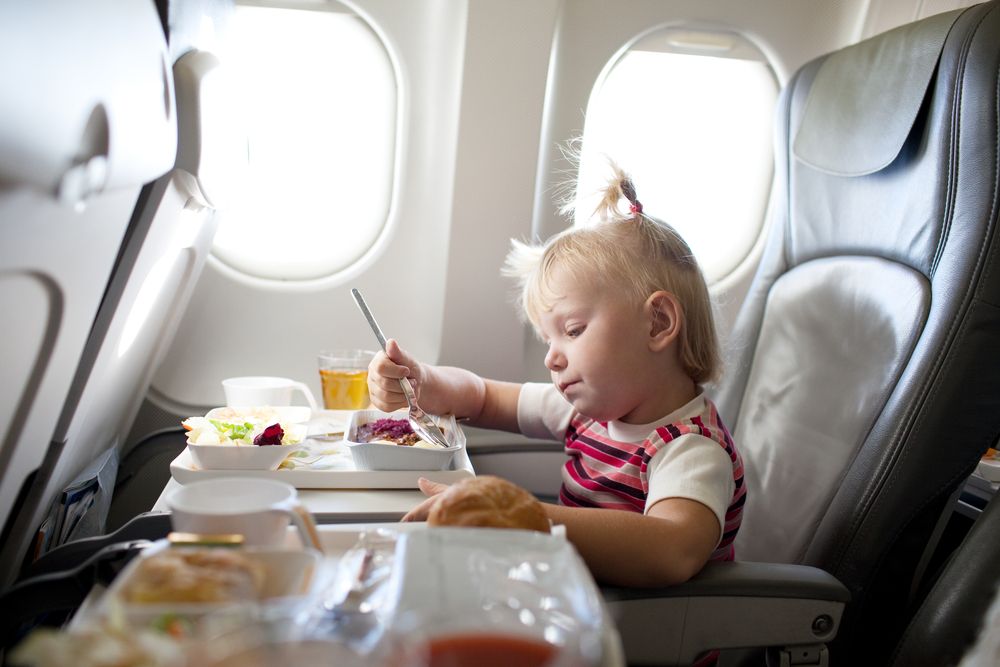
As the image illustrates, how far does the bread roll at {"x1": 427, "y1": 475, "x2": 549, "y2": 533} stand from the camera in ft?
2.66

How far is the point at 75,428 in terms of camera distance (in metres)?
1.21

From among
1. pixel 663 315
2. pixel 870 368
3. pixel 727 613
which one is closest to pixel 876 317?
pixel 870 368

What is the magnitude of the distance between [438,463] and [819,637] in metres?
0.61

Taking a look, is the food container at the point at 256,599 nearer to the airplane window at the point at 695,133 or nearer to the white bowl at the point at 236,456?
the white bowl at the point at 236,456

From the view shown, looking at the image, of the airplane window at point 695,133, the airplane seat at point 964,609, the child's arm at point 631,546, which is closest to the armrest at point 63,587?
the child's arm at point 631,546

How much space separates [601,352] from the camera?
52.2 inches

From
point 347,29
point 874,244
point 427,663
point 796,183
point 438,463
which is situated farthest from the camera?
point 347,29

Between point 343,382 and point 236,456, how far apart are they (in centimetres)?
55

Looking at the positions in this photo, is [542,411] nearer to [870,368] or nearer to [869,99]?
[870,368]

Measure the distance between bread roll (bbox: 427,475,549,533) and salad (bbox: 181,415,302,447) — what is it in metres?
0.52

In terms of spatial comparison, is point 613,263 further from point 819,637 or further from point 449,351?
point 449,351

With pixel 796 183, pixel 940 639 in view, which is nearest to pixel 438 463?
pixel 940 639

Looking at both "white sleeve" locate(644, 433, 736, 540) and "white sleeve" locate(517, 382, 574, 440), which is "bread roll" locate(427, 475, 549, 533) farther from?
"white sleeve" locate(517, 382, 574, 440)

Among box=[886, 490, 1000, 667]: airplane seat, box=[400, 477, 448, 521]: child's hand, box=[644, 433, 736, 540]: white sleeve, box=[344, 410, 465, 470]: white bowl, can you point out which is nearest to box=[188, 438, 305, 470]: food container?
box=[344, 410, 465, 470]: white bowl
